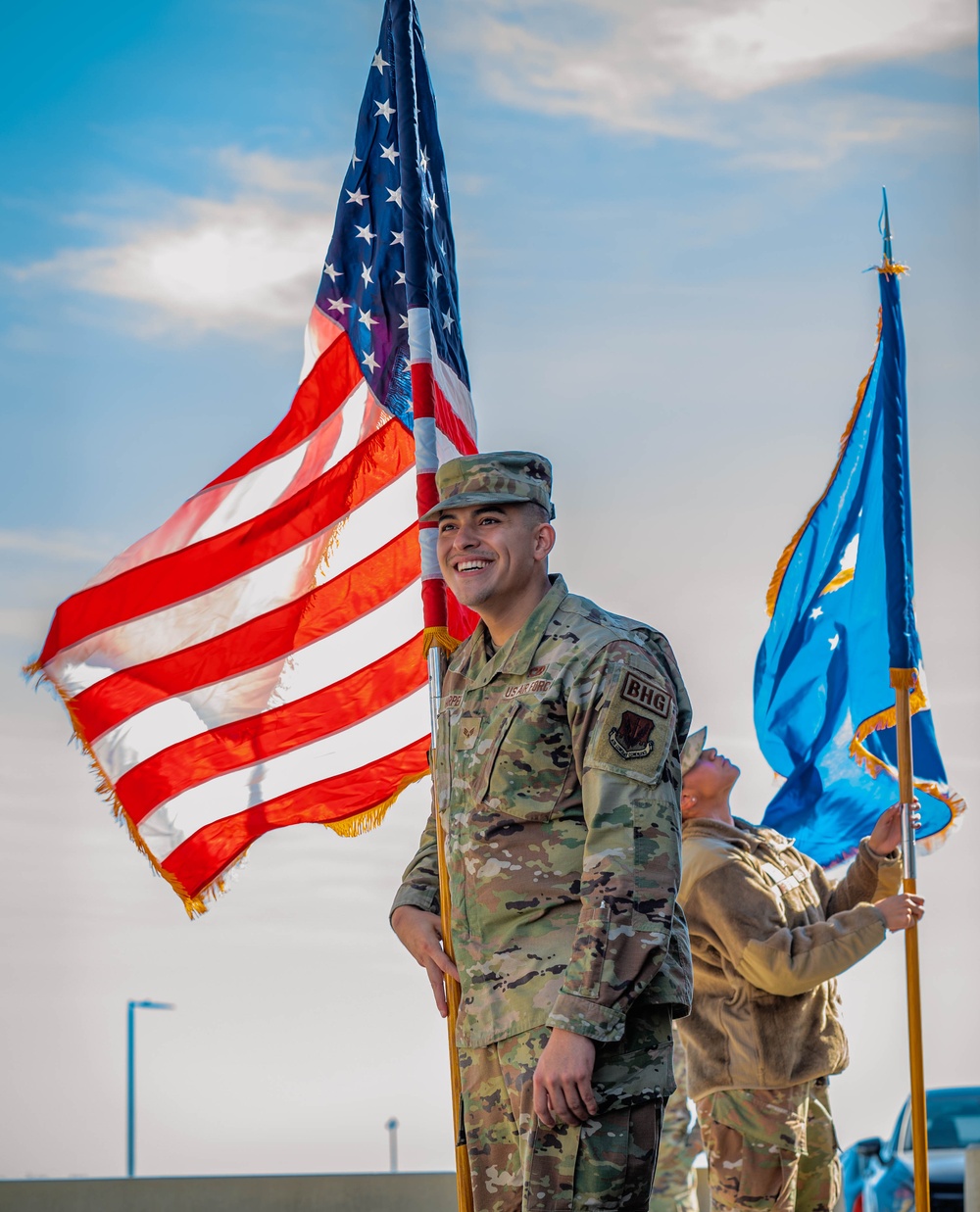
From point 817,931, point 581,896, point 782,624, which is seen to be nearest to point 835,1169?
point 817,931

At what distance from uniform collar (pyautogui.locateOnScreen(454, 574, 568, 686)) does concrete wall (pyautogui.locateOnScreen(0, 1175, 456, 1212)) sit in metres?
3.31

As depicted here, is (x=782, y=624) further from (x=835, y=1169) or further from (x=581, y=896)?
(x=581, y=896)

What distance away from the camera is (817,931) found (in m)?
4.37

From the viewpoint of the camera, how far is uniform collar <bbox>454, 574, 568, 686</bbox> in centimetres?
289

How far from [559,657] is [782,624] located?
314 cm

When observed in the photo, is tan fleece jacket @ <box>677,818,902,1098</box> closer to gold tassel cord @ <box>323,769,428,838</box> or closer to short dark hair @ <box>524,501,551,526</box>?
gold tassel cord @ <box>323,769,428,838</box>

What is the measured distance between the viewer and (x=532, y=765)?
2795 mm

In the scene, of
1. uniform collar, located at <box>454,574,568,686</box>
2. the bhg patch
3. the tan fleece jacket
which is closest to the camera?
the bhg patch

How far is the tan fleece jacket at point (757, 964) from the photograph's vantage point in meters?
4.35

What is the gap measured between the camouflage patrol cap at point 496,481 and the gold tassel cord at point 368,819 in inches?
50.8

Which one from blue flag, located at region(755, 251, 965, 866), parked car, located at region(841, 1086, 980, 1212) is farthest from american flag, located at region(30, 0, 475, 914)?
parked car, located at region(841, 1086, 980, 1212)

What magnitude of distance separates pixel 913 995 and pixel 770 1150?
0.64 metres

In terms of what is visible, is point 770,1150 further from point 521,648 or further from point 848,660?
point 521,648

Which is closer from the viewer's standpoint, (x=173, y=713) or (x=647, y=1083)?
(x=647, y=1083)
